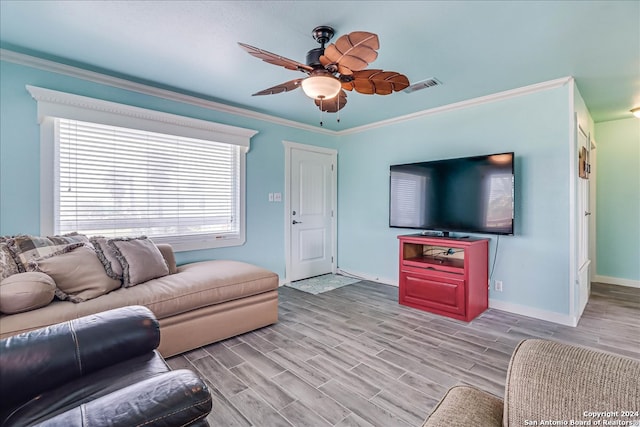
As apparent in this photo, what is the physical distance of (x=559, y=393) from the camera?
27.0 inches

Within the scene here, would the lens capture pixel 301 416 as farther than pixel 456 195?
No

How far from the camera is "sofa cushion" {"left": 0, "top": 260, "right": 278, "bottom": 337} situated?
1796mm

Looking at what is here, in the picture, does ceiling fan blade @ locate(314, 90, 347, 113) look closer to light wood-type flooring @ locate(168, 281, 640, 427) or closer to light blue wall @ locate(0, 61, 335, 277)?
light blue wall @ locate(0, 61, 335, 277)

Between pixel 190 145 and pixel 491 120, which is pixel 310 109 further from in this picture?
pixel 491 120

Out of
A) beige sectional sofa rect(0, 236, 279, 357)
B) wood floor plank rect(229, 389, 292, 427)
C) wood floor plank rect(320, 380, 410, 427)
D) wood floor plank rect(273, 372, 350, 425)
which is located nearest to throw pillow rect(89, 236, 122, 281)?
beige sectional sofa rect(0, 236, 279, 357)

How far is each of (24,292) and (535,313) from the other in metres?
Result: 4.24

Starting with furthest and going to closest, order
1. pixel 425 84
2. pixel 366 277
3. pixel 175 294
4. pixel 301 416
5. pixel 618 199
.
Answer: pixel 366 277 → pixel 618 199 → pixel 425 84 → pixel 175 294 → pixel 301 416

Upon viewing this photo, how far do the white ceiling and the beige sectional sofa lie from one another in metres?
1.75

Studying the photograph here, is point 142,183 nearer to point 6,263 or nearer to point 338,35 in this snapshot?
point 6,263

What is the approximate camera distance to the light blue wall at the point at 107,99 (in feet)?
8.04

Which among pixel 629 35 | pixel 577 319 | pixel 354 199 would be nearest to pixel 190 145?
pixel 354 199

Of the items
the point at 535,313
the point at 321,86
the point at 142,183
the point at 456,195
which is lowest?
the point at 535,313

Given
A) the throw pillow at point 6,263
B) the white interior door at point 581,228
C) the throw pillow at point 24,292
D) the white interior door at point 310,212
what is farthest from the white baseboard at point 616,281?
the throw pillow at point 6,263

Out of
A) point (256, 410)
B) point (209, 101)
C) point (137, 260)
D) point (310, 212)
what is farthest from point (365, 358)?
point (209, 101)
